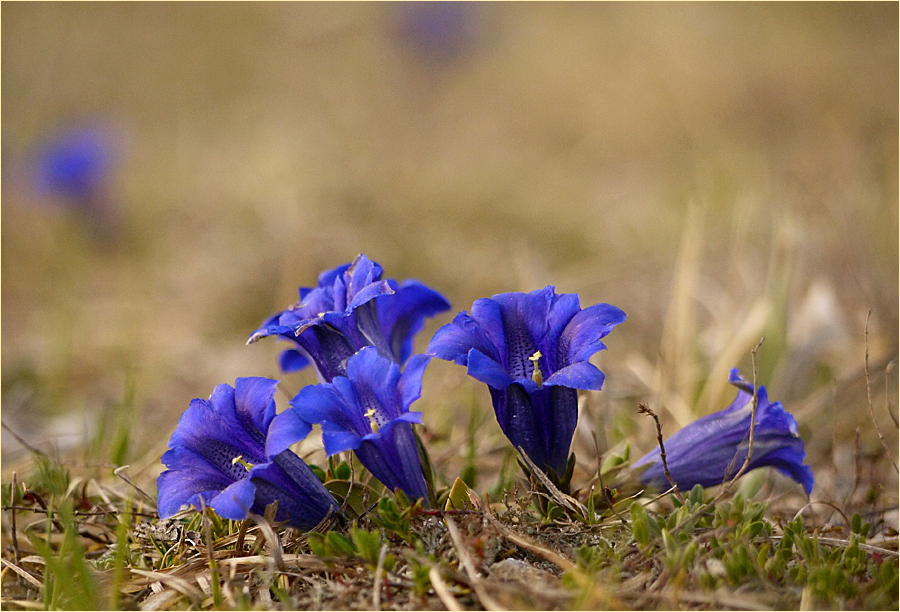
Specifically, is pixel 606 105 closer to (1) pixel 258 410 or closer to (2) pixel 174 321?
(2) pixel 174 321

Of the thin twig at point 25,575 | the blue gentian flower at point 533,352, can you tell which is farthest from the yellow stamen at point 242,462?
the thin twig at point 25,575

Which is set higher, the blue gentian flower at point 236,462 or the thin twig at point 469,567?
the blue gentian flower at point 236,462

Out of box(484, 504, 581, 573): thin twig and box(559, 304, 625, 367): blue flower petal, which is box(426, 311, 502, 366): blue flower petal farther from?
box(484, 504, 581, 573): thin twig

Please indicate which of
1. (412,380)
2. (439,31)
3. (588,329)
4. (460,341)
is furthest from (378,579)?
(439,31)

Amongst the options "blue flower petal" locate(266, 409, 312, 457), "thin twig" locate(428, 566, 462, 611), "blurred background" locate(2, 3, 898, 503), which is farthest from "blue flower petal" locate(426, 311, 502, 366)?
"blurred background" locate(2, 3, 898, 503)

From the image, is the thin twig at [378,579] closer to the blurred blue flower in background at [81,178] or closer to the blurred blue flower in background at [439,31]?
the blurred blue flower in background at [81,178]

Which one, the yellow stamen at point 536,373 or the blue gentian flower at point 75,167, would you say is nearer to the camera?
the yellow stamen at point 536,373

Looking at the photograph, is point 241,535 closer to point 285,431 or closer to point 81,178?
point 285,431

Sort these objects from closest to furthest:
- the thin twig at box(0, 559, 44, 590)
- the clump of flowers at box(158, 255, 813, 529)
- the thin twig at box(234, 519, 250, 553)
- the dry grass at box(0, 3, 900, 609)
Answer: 1. the clump of flowers at box(158, 255, 813, 529)
2. the thin twig at box(234, 519, 250, 553)
3. the thin twig at box(0, 559, 44, 590)
4. the dry grass at box(0, 3, 900, 609)
